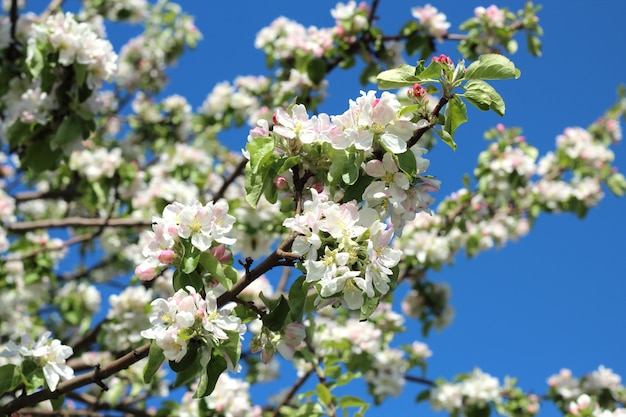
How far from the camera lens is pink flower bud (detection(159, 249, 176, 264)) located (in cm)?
142

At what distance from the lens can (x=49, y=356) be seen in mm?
1663

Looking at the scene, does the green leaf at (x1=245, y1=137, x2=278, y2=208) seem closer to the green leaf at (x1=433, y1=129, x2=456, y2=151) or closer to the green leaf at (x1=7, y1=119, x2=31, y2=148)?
the green leaf at (x1=433, y1=129, x2=456, y2=151)

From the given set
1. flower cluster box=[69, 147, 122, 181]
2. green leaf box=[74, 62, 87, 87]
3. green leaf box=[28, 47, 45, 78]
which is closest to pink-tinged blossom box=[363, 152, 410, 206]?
green leaf box=[74, 62, 87, 87]

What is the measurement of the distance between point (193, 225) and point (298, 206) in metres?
0.25

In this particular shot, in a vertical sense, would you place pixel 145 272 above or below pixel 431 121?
below

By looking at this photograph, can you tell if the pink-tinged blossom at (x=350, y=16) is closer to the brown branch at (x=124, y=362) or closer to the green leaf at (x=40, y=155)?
the green leaf at (x=40, y=155)

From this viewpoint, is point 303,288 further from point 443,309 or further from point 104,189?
point 443,309

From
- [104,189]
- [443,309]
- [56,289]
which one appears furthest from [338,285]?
[56,289]

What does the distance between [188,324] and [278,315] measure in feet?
0.80

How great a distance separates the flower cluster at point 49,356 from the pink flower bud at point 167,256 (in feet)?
1.50

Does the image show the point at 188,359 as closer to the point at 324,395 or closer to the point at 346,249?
the point at 346,249

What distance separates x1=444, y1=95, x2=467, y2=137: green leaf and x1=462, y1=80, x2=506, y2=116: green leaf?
3 cm

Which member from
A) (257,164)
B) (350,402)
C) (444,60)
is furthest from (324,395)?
(444,60)

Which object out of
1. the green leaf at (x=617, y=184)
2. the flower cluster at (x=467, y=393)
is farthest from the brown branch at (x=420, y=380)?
the green leaf at (x=617, y=184)
